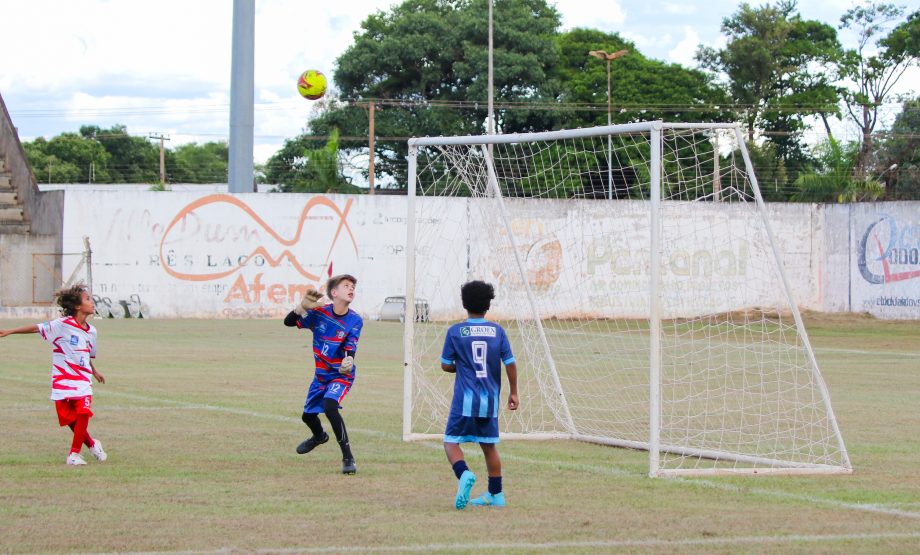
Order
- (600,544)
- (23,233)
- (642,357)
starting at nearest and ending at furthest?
(600,544) → (642,357) → (23,233)

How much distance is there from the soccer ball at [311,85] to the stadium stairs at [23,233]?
350 inches

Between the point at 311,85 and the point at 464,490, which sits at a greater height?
the point at 311,85

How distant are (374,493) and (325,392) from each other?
4.18 feet

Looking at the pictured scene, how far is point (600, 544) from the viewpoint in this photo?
646cm

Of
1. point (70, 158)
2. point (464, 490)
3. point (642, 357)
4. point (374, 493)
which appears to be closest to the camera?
point (464, 490)

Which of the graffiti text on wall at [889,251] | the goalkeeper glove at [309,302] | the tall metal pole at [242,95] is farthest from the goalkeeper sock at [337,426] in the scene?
the graffiti text on wall at [889,251]

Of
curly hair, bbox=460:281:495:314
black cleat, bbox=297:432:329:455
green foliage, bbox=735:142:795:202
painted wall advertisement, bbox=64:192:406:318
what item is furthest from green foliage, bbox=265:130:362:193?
curly hair, bbox=460:281:495:314

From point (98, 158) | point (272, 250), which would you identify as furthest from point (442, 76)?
point (98, 158)

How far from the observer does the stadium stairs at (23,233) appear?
3819cm

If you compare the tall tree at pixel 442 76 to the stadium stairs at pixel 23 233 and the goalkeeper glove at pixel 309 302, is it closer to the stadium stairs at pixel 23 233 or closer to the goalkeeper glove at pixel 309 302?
the stadium stairs at pixel 23 233

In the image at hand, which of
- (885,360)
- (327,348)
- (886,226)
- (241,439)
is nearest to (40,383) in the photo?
(241,439)

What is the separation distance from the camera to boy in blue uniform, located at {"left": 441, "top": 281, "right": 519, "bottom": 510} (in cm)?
768

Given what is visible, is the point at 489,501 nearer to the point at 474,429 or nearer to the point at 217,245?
the point at 474,429

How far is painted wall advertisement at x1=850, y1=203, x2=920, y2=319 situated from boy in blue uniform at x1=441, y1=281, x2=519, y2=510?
31.9 m
